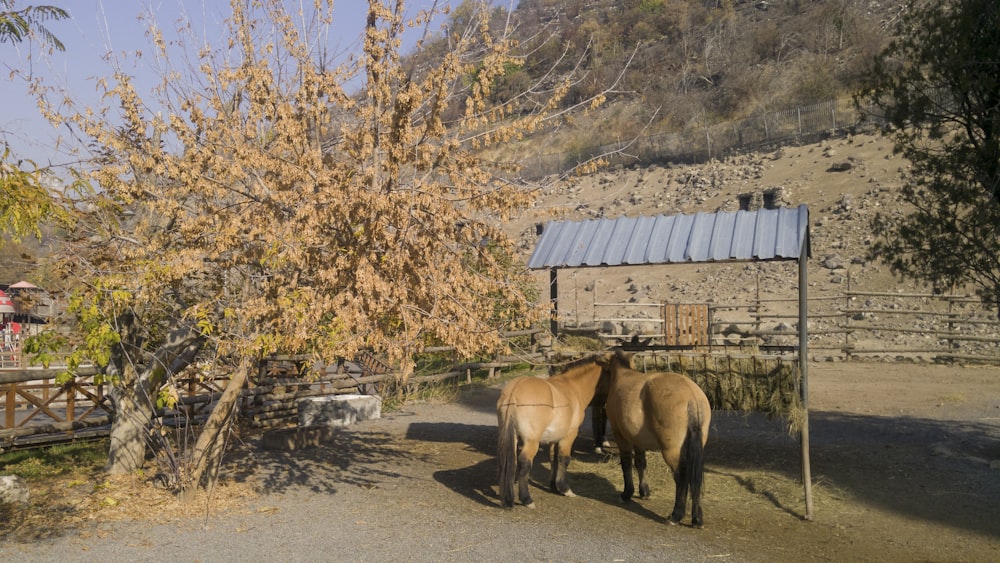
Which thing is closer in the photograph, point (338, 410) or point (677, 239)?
point (677, 239)

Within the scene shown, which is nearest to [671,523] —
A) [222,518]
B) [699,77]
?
[222,518]

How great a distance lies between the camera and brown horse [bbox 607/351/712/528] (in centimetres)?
692

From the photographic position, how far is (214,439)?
8039 millimetres

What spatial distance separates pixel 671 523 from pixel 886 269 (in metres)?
22.6

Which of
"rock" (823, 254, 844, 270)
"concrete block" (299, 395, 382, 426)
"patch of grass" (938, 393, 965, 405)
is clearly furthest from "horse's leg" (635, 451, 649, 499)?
"rock" (823, 254, 844, 270)

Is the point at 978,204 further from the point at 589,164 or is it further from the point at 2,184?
the point at 2,184

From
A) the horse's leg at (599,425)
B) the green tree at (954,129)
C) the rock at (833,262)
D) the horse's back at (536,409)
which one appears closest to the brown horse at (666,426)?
the horse's back at (536,409)

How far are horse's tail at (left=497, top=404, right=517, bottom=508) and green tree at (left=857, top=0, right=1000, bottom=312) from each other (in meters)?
5.34

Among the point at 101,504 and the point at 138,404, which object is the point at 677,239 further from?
the point at 101,504

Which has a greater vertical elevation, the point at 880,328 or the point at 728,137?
the point at 728,137

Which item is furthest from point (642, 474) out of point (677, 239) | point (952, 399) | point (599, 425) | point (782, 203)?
point (782, 203)

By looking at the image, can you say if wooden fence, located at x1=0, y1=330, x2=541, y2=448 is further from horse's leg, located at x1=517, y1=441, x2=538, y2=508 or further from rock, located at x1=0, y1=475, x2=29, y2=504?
rock, located at x1=0, y1=475, x2=29, y2=504

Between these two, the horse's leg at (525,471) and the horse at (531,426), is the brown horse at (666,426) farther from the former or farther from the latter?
the horse's leg at (525,471)

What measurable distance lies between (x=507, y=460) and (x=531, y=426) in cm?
40
